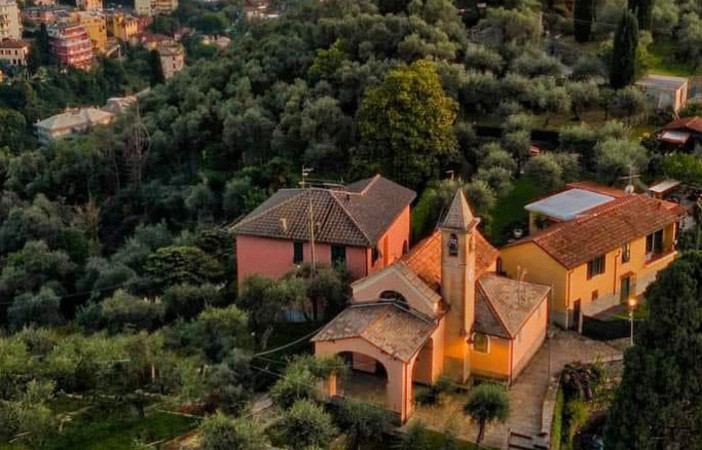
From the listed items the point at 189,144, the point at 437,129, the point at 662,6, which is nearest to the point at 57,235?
the point at 189,144

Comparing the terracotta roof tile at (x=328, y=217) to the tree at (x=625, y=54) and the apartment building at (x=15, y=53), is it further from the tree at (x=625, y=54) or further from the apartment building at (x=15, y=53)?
the apartment building at (x=15, y=53)

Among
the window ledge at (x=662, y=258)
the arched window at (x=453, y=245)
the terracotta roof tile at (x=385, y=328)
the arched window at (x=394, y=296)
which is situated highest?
the arched window at (x=453, y=245)

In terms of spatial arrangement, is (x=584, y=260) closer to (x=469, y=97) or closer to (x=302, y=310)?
(x=302, y=310)

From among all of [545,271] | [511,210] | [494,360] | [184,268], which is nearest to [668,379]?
[494,360]

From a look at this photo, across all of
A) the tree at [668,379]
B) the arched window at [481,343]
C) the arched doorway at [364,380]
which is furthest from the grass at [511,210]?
the tree at [668,379]

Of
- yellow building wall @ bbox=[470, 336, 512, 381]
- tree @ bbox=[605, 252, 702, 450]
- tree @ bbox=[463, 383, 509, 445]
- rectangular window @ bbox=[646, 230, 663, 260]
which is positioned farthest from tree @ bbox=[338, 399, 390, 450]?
rectangular window @ bbox=[646, 230, 663, 260]

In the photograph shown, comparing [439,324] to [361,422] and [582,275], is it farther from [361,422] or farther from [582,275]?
[582,275]
